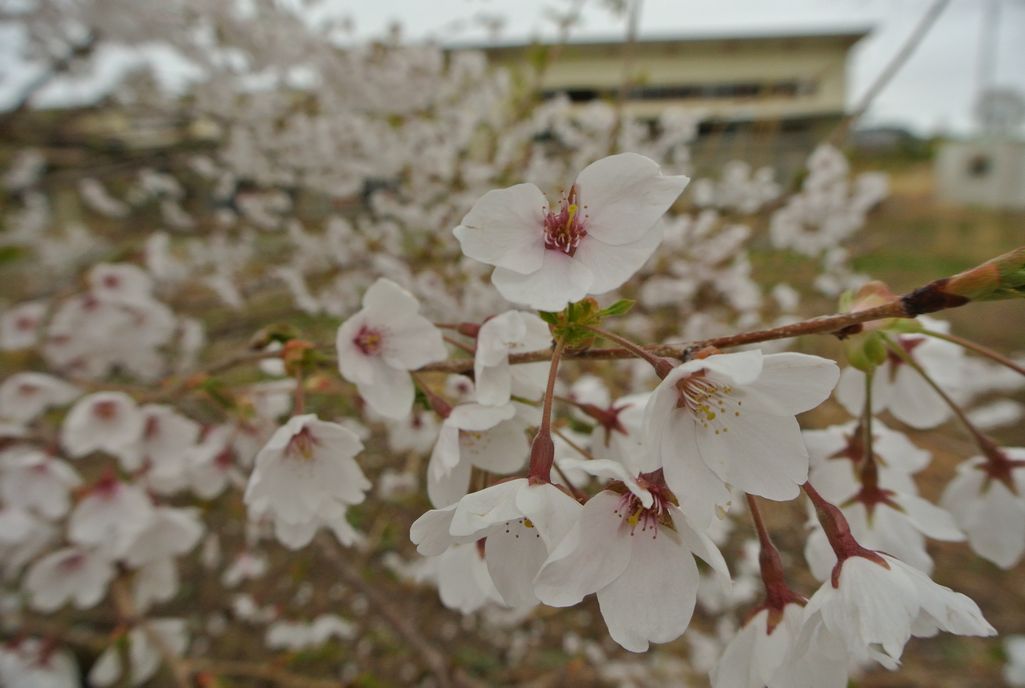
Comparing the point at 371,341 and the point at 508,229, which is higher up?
the point at 508,229

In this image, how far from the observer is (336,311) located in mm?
2455

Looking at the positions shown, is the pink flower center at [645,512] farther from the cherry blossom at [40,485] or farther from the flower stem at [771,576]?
the cherry blossom at [40,485]

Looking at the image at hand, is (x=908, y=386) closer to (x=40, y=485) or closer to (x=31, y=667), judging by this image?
(x=40, y=485)

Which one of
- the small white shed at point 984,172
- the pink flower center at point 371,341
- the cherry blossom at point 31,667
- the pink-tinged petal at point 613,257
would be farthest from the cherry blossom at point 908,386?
the small white shed at point 984,172

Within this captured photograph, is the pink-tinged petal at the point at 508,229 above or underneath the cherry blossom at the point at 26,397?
above

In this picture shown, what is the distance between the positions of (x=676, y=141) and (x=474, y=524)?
2917 millimetres

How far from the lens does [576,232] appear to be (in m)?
0.65

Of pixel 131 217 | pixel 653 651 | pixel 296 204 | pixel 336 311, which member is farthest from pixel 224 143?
pixel 653 651

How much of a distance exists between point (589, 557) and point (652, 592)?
8cm

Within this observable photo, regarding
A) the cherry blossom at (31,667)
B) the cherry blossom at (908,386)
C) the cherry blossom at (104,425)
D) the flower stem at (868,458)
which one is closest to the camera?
the flower stem at (868,458)

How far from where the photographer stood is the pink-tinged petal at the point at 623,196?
589 millimetres

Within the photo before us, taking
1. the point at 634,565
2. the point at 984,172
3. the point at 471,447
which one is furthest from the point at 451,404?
the point at 984,172

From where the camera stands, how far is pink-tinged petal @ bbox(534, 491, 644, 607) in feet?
1.64

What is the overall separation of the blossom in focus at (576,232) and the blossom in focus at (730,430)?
140mm
